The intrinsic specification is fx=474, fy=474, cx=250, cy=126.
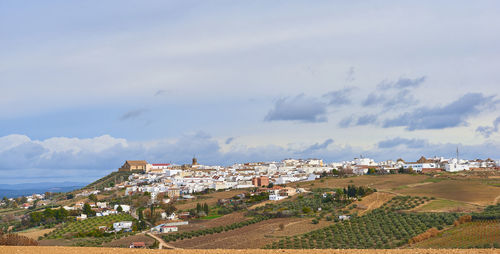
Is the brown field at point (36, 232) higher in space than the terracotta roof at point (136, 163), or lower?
lower

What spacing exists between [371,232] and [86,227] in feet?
132

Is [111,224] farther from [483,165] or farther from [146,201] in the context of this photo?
[483,165]

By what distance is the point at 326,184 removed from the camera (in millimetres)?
82500

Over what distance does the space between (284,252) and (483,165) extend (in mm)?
102173

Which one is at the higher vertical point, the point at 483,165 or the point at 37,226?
the point at 483,165

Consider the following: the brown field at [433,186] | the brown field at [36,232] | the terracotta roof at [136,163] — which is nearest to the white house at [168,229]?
the brown field at [36,232]

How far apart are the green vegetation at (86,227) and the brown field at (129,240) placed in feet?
21.4

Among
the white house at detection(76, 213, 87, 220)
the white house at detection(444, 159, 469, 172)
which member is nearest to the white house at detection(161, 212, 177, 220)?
the white house at detection(76, 213, 87, 220)

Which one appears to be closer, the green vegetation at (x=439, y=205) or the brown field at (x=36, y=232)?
the green vegetation at (x=439, y=205)

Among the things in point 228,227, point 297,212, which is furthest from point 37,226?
point 297,212

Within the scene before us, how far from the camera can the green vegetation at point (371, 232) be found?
3562cm

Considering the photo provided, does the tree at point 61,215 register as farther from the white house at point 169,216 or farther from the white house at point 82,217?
the white house at point 169,216

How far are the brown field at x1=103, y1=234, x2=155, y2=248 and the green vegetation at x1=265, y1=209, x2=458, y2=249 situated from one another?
1466cm

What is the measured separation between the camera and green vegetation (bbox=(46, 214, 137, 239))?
5622 centimetres
